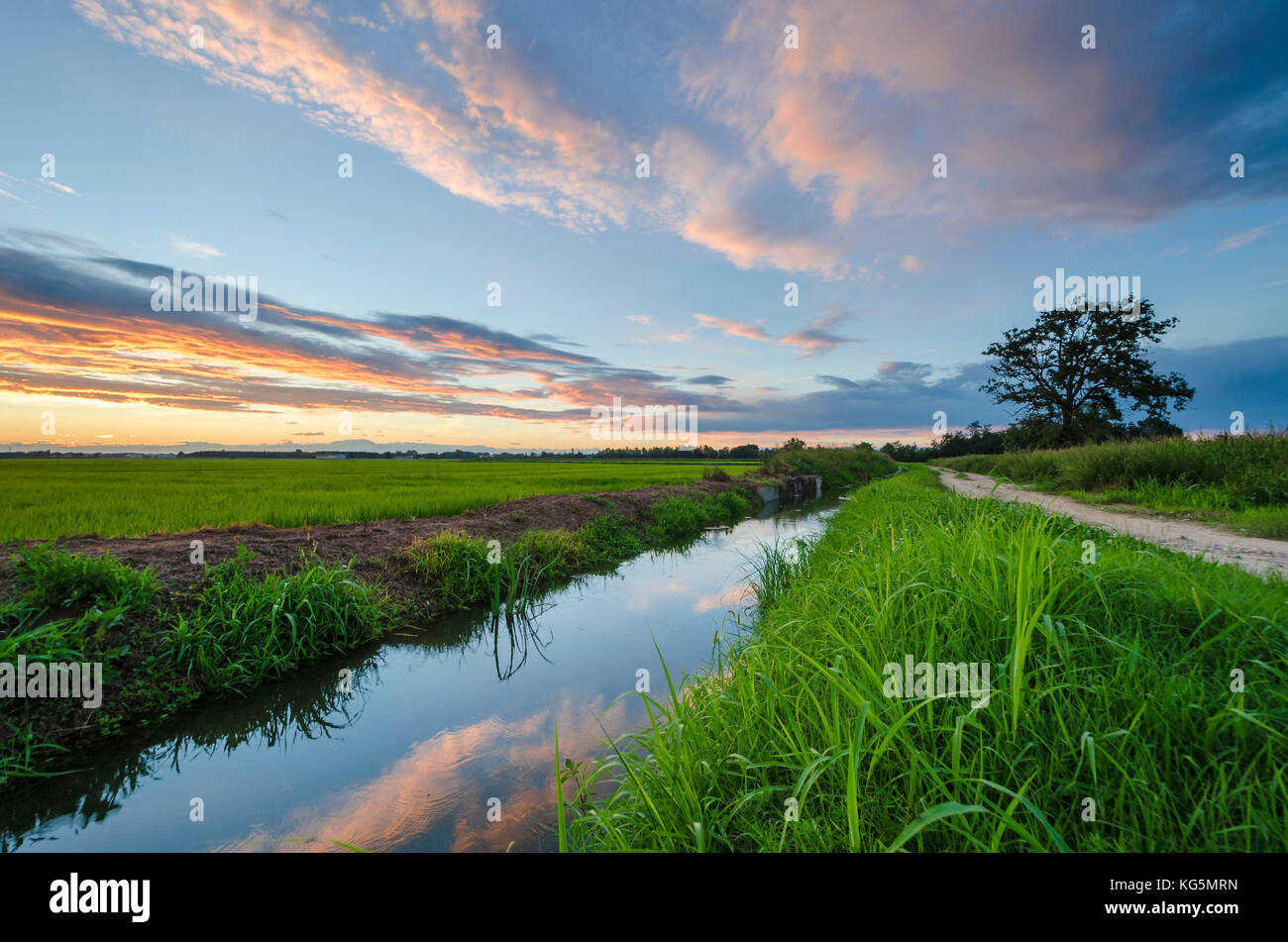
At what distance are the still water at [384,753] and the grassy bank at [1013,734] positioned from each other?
1.95 ft

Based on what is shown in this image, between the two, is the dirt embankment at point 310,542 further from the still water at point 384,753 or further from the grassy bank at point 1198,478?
the grassy bank at point 1198,478

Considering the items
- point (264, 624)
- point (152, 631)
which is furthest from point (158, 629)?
point (264, 624)

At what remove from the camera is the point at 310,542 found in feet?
19.6

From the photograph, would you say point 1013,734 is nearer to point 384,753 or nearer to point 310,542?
point 384,753

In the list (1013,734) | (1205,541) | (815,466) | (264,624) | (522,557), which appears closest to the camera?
(1013,734)

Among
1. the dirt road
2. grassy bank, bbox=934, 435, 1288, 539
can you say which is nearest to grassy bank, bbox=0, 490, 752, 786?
the dirt road

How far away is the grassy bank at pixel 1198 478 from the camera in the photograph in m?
7.03

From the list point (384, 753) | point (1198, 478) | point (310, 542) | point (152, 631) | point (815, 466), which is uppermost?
point (815, 466)

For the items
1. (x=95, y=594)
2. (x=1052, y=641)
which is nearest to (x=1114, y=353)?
(x=1052, y=641)

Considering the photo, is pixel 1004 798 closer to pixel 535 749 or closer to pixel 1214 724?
pixel 1214 724

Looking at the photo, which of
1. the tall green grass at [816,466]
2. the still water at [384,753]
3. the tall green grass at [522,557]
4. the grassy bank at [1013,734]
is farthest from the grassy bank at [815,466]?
the grassy bank at [1013,734]

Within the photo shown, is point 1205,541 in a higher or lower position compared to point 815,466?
lower

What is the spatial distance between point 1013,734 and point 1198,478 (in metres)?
13.1

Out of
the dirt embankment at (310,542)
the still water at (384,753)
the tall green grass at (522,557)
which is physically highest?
the dirt embankment at (310,542)
